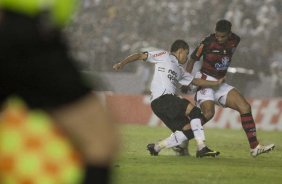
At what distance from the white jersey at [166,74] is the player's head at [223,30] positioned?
0.65 m

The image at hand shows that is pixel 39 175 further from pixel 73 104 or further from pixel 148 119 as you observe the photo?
pixel 148 119

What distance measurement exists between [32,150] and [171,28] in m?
20.8

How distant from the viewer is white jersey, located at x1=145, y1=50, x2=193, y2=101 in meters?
13.8

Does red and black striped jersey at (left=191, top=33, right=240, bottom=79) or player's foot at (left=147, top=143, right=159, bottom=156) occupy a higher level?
red and black striped jersey at (left=191, top=33, right=240, bottom=79)

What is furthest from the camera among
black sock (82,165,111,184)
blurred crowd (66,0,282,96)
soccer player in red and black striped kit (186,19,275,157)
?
blurred crowd (66,0,282,96)

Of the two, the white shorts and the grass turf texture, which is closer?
the grass turf texture

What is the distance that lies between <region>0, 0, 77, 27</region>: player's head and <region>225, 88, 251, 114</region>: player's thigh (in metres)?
10.6

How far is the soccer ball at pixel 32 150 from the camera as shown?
128 inches

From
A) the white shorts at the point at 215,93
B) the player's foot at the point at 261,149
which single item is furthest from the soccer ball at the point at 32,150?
the white shorts at the point at 215,93

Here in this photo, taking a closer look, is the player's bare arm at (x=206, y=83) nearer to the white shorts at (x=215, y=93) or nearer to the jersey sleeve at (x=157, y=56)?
the white shorts at (x=215, y=93)

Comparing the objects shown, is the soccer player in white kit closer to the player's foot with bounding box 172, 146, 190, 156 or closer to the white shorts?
the white shorts

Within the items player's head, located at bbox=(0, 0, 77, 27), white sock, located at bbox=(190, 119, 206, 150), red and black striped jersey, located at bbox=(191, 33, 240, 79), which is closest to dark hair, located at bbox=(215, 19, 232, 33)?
red and black striped jersey, located at bbox=(191, 33, 240, 79)

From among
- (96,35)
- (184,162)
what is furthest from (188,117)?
(96,35)

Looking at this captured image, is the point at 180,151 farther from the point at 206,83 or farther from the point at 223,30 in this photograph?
the point at 223,30
